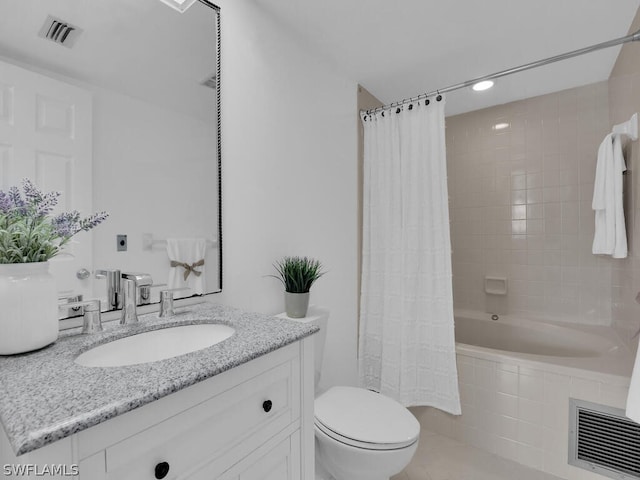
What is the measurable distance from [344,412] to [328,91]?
182 cm

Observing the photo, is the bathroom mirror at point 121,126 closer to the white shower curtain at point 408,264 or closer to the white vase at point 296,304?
the white vase at point 296,304

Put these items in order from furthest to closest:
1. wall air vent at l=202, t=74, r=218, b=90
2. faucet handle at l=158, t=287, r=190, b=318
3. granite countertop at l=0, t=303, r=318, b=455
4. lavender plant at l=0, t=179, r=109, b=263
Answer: wall air vent at l=202, t=74, r=218, b=90 < faucet handle at l=158, t=287, r=190, b=318 < lavender plant at l=0, t=179, r=109, b=263 < granite countertop at l=0, t=303, r=318, b=455

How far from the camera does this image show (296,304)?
155 centimetres

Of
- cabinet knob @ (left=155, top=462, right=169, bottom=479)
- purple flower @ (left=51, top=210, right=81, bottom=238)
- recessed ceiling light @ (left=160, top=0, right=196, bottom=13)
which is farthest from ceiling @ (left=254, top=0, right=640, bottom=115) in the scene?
cabinet knob @ (left=155, top=462, right=169, bottom=479)

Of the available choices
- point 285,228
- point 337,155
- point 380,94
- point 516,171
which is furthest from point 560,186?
point 285,228

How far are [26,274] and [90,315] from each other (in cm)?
22

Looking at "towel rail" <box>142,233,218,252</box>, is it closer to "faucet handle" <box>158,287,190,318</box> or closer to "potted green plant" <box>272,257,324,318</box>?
"faucet handle" <box>158,287,190,318</box>

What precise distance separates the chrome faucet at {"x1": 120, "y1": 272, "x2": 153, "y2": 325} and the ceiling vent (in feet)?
2.38

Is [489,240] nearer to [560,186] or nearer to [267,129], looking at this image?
[560,186]

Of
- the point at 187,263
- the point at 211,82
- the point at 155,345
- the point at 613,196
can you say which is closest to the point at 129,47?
the point at 211,82

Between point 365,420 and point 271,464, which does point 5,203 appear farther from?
point 365,420

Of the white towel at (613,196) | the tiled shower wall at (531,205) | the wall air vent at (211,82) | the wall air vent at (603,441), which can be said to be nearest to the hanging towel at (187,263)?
the wall air vent at (211,82)

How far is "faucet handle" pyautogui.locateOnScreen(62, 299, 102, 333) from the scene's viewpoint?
0.93m

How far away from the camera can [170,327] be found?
1.06m
